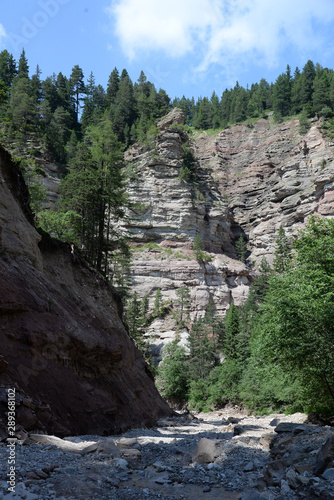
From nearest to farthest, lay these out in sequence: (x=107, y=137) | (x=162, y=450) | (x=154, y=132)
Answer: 1. (x=162, y=450)
2. (x=107, y=137)
3. (x=154, y=132)

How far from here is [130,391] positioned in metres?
19.2

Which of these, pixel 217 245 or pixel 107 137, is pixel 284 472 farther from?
pixel 217 245

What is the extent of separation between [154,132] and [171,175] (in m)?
12.1

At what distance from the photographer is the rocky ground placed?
6004mm

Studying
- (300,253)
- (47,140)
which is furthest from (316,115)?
(300,253)

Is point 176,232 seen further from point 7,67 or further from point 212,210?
point 7,67

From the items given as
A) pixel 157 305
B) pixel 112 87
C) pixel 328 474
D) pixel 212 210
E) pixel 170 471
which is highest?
pixel 112 87

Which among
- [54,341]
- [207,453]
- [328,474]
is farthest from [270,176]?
[328,474]

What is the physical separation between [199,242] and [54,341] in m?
52.5

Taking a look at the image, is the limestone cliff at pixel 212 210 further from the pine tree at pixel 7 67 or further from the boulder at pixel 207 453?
the boulder at pixel 207 453

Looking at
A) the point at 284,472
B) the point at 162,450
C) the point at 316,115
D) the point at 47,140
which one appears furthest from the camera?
the point at 316,115

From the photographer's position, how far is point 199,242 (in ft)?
211

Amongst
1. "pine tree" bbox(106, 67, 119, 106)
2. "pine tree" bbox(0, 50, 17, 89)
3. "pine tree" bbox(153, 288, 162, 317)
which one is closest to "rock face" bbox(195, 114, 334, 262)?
"pine tree" bbox(153, 288, 162, 317)

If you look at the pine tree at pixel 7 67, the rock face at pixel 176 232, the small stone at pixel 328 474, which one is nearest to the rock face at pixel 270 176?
the rock face at pixel 176 232
